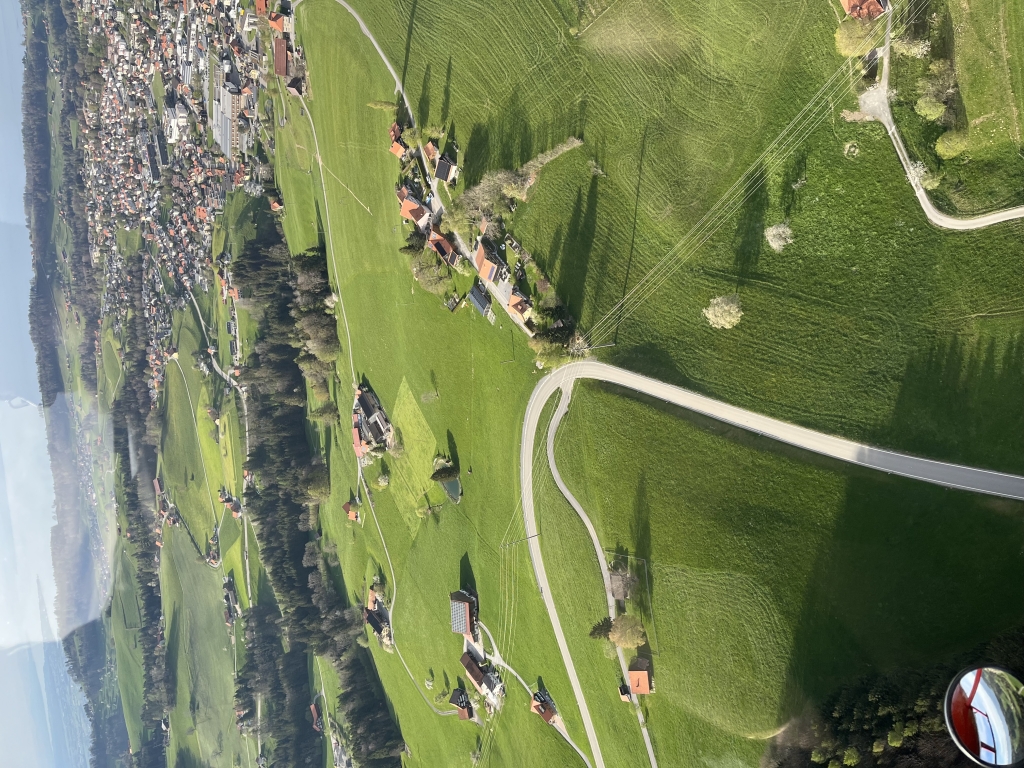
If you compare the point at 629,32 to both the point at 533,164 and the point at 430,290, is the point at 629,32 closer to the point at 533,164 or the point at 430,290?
the point at 533,164

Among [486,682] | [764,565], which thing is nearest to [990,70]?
[764,565]

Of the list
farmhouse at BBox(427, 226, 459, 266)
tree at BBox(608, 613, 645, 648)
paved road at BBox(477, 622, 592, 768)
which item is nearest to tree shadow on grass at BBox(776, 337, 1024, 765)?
tree at BBox(608, 613, 645, 648)

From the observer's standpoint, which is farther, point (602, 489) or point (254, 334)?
point (254, 334)

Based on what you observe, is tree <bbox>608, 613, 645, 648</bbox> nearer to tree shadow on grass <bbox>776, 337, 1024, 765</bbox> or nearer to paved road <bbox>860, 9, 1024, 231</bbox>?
tree shadow on grass <bbox>776, 337, 1024, 765</bbox>

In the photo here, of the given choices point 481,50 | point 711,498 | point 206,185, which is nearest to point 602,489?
point 711,498

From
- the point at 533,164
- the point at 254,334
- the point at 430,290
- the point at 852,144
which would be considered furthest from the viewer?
the point at 254,334

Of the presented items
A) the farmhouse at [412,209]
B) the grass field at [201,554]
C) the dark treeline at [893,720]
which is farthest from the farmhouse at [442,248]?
the grass field at [201,554]

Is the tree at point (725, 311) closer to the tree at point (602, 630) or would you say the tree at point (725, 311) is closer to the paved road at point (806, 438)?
the paved road at point (806, 438)
